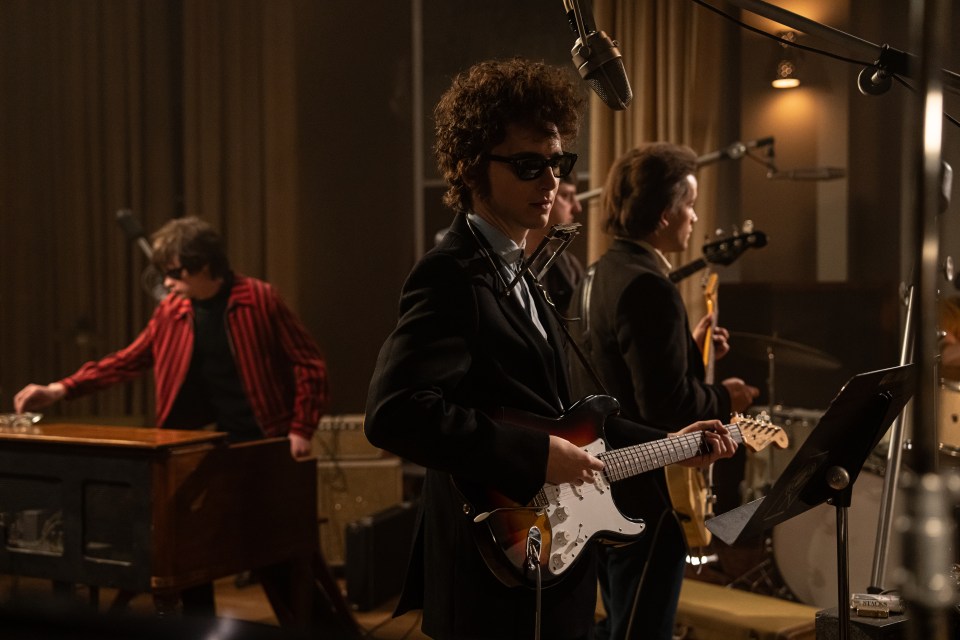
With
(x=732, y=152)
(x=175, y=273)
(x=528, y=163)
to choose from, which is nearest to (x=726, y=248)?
(x=732, y=152)

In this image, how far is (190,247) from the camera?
14.9ft

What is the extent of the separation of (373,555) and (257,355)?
44.0 inches

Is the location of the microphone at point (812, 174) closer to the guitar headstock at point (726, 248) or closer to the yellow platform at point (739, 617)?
the guitar headstock at point (726, 248)

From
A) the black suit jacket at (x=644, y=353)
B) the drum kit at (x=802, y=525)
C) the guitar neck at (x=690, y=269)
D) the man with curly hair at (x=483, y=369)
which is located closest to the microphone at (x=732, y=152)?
the guitar neck at (x=690, y=269)

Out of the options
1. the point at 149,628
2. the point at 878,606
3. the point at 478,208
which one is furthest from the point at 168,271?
the point at 149,628

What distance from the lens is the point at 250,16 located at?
599 centimetres

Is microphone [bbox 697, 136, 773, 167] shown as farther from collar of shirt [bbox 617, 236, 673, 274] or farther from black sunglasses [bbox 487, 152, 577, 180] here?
black sunglasses [bbox 487, 152, 577, 180]

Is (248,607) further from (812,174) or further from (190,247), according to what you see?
(812,174)

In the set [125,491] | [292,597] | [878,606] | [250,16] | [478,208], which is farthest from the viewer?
[250,16]

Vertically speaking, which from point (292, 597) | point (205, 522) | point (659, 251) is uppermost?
point (659, 251)

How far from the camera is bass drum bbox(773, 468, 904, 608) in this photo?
4203 millimetres

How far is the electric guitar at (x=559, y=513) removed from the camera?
1.99m

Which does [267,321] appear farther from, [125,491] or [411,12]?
[411,12]

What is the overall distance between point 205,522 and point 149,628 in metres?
2.73
